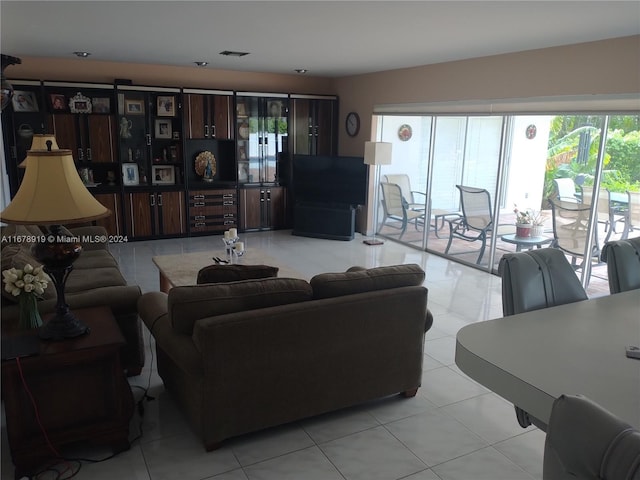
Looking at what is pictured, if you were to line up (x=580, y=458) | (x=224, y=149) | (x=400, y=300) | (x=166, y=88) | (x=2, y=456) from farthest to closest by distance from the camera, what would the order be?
(x=224, y=149)
(x=166, y=88)
(x=400, y=300)
(x=2, y=456)
(x=580, y=458)

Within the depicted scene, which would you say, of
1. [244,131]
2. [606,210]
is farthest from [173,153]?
[606,210]

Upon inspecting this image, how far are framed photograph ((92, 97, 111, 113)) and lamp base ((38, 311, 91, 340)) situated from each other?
16.6 feet

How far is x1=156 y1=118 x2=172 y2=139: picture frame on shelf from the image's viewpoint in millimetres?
7254

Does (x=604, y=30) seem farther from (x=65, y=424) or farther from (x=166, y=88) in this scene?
(x=166, y=88)

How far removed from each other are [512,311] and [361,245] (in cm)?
509

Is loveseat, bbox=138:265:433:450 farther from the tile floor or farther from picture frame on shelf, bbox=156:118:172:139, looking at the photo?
picture frame on shelf, bbox=156:118:172:139

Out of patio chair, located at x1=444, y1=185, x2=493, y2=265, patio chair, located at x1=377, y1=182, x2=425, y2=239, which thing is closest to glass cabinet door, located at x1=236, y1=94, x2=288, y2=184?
patio chair, located at x1=377, y1=182, x2=425, y2=239

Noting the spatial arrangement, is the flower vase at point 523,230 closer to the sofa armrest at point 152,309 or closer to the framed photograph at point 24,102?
the sofa armrest at point 152,309

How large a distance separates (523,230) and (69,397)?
485 centimetres

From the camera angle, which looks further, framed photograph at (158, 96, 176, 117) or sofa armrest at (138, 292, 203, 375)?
framed photograph at (158, 96, 176, 117)

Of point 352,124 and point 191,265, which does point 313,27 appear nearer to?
point 191,265

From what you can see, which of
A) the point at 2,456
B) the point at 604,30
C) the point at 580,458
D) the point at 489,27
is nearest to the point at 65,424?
the point at 2,456

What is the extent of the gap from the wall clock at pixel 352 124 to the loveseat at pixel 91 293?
4.60m

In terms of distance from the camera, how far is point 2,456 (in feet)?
8.18
